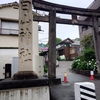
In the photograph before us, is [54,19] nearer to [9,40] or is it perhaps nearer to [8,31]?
[9,40]

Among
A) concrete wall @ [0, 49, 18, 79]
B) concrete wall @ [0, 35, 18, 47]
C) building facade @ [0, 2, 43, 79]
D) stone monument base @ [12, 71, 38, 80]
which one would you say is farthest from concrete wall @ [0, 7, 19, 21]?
stone monument base @ [12, 71, 38, 80]

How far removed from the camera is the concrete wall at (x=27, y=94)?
3.31m

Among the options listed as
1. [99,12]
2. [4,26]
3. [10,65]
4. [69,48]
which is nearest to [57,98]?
[10,65]

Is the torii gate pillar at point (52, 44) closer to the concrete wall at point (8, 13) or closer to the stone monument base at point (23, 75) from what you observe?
the stone monument base at point (23, 75)

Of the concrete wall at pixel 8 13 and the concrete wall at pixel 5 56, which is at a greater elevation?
the concrete wall at pixel 8 13

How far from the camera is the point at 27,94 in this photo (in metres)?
3.46

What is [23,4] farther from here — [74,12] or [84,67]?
[84,67]

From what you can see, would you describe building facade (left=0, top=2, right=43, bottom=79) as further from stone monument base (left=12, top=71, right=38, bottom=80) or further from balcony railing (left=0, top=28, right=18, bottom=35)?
stone monument base (left=12, top=71, right=38, bottom=80)

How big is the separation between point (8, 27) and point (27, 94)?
9.31m

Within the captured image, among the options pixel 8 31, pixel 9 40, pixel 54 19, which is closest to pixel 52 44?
pixel 54 19

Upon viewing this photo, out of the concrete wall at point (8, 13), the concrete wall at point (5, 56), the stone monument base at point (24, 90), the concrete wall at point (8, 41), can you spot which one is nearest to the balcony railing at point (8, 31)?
the concrete wall at point (8, 41)

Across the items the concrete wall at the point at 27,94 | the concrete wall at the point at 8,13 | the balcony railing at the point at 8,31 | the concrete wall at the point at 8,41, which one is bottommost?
the concrete wall at the point at 27,94

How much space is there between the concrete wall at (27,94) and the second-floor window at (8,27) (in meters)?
8.64

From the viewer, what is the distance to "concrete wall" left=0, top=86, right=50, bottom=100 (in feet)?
10.9
